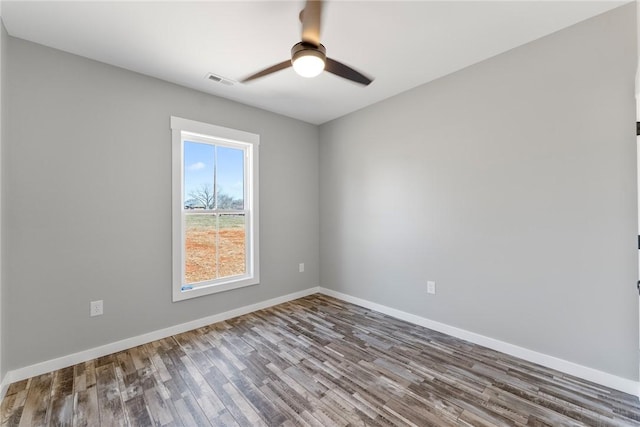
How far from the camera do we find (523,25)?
2072 mm

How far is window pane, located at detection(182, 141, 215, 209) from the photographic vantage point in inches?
123

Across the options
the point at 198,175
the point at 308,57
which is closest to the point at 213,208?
the point at 198,175

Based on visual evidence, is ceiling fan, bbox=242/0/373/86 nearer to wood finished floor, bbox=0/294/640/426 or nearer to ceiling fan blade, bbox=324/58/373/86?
ceiling fan blade, bbox=324/58/373/86

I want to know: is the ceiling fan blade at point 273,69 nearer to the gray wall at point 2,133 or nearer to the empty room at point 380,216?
the empty room at point 380,216

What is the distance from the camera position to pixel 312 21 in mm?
1583

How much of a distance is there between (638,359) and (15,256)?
457 cm

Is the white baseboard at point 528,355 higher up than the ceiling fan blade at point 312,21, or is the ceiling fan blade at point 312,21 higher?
the ceiling fan blade at point 312,21

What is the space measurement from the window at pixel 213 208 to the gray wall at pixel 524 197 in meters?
1.66

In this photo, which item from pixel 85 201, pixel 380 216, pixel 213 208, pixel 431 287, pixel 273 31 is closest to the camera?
pixel 273 31

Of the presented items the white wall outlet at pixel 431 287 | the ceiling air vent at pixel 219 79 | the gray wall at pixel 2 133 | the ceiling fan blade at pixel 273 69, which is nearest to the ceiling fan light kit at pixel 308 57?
the ceiling fan blade at pixel 273 69

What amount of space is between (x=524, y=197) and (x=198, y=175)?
3320 millimetres

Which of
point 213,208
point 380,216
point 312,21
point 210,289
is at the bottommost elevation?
point 210,289

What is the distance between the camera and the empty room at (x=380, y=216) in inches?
73.7

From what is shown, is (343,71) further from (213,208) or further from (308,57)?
(213,208)
